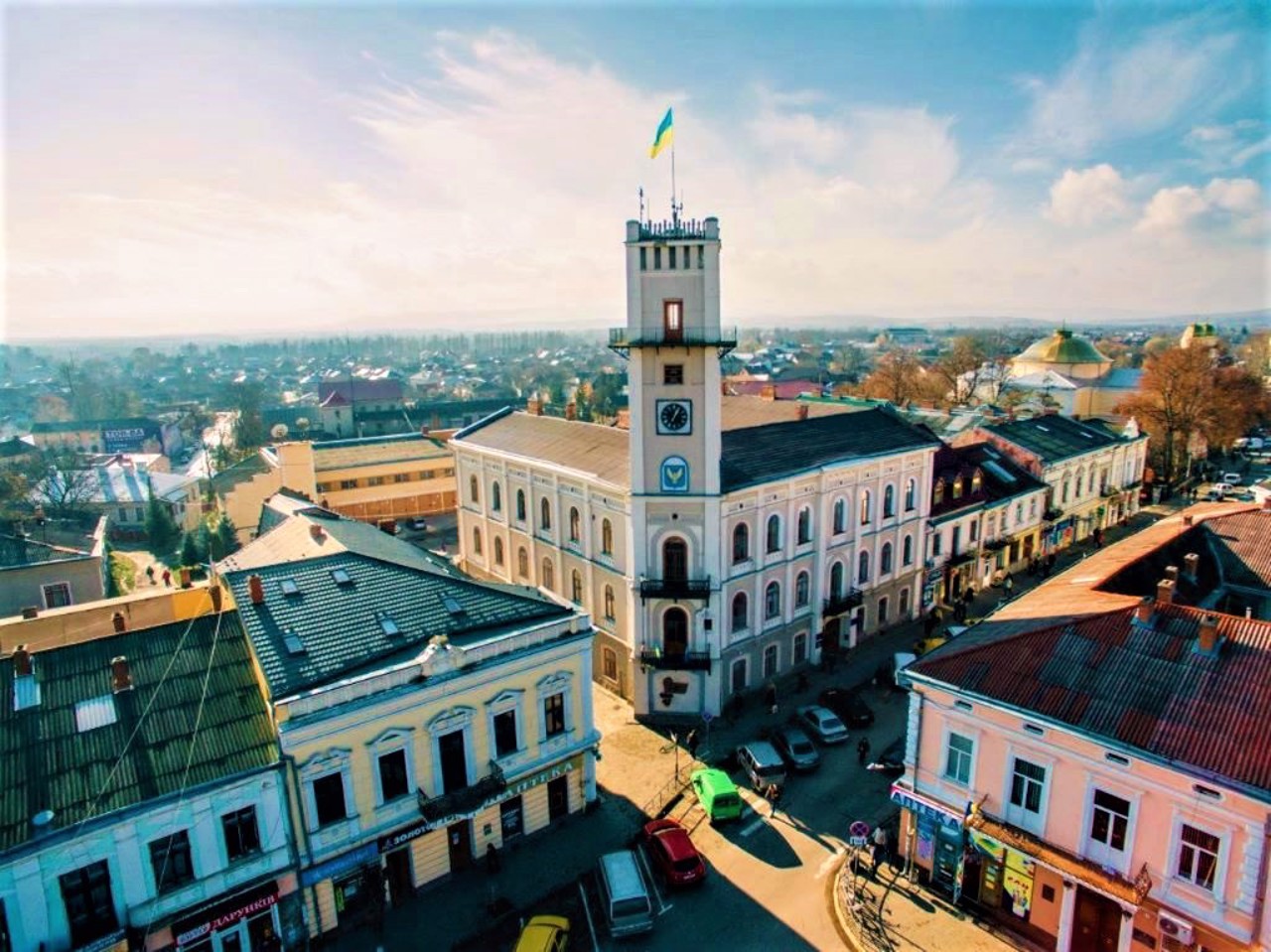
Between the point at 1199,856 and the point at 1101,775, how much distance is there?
239cm

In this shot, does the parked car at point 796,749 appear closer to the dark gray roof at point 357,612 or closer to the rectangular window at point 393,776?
the dark gray roof at point 357,612

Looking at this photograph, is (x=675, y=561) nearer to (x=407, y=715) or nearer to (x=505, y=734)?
(x=505, y=734)


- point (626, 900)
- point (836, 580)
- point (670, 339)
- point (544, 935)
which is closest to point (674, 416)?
point (670, 339)

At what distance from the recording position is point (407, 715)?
71.2 ft

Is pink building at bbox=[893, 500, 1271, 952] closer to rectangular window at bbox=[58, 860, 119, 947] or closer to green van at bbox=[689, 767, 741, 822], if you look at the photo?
green van at bbox=[689, 767, 741, 822]

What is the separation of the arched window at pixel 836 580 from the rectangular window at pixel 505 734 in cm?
1935

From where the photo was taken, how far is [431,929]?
2177cm

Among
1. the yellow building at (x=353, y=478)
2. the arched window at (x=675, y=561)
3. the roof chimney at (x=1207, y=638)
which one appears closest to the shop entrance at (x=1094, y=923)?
the roof chimney at (x=1207, y=638)

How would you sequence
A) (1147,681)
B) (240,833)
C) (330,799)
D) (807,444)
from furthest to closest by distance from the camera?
(807,444), (330,799), (240,833), (1147,681)

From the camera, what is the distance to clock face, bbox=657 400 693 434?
30.5 meters

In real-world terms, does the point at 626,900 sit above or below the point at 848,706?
above

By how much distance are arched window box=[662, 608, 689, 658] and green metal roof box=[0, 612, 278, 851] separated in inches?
642

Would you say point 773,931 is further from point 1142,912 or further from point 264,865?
point 264,865

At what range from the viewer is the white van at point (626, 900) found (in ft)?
69.1
